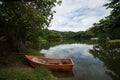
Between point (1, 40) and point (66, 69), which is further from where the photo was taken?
point (1, 40)

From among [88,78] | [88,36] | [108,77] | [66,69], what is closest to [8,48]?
[66,69]

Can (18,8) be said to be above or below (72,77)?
above

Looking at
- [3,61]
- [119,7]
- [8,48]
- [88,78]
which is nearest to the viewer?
[88,78]

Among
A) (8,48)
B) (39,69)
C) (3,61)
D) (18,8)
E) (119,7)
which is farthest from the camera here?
(8,48)

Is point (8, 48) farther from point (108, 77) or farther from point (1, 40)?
point (108, 77)

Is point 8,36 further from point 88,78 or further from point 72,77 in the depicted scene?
point 88,78

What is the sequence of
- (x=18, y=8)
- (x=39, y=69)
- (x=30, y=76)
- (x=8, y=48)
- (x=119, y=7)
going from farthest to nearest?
(x=8, y=48)
(x=119, y=7)
(x=39, y=69)
(x=18, y=8)
(x=30, y=76)

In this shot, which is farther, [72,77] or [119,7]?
[119,7]

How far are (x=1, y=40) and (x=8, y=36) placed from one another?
1.89m

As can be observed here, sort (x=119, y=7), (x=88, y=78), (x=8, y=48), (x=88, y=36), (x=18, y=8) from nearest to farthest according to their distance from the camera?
(x=18, y=8)
(x=88, y=78)
(x=119, y=7)
(x=8, y=48)
(x=88, y=36)

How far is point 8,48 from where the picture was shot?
61.5ft

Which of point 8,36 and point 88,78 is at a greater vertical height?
point 8,36

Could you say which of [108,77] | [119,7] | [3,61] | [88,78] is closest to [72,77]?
[88,78]

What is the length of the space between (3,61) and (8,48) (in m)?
4.62
